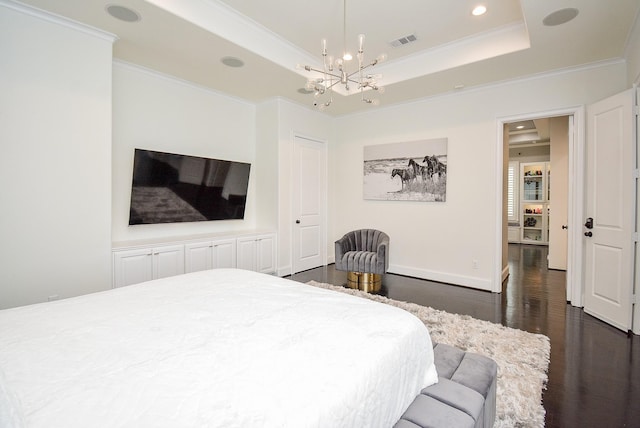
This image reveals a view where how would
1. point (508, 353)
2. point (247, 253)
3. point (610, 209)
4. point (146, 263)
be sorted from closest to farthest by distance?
point (508, 353)
point (610, 209)
point (146, 263)
point (247, 253)

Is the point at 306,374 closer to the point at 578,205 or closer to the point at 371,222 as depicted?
the point at 578,205

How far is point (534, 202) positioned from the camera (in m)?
8.84

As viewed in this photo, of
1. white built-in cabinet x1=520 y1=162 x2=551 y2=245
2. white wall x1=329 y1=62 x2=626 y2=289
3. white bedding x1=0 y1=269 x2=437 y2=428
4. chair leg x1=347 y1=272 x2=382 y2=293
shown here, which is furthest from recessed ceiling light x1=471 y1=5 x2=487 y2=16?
white built-in cabinet x1=520 y1=162 x2=551 y2=245

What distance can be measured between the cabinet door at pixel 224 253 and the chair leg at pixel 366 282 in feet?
5.67

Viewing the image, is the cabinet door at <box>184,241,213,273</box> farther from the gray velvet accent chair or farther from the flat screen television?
the gray velvet accent chair

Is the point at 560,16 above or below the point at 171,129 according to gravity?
above

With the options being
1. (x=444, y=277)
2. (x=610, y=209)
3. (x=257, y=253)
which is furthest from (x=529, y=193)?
(x=257, y=253)

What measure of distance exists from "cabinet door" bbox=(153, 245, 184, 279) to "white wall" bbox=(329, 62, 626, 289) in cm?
318

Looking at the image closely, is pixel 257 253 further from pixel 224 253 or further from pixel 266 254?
pixel 224 253

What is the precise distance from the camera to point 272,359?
3.78ft

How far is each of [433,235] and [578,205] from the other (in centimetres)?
182

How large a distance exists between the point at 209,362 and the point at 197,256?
3.05m

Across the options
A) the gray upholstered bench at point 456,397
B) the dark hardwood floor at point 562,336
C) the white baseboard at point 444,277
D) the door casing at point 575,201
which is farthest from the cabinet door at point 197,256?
the door casing at point 575,201

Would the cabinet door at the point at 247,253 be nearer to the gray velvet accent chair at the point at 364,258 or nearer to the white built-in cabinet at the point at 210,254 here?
the white built-in cabinet at the point at 210,254
